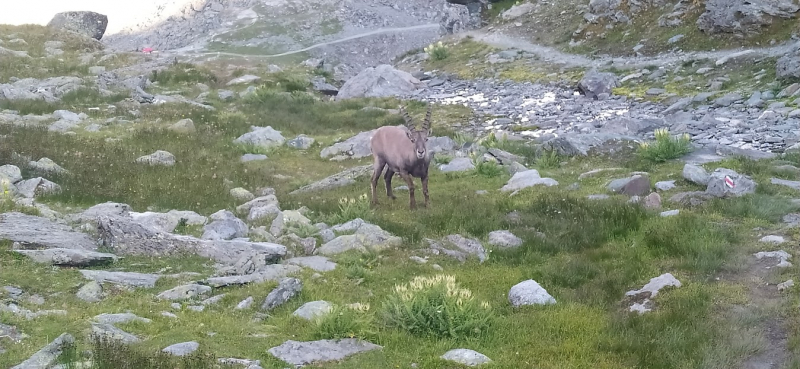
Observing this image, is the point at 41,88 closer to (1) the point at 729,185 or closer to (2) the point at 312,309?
(2) the point at 312,309

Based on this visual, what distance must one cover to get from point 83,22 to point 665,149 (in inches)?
2007

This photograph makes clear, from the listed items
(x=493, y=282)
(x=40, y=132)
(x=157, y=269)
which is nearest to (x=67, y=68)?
(x=40, y=132)

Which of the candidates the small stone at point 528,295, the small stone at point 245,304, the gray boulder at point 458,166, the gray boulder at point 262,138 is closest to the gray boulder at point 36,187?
the small stone at point 245,304

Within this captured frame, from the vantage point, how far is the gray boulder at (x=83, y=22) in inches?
2101

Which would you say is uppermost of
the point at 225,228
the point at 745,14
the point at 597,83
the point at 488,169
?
the point at 225,228

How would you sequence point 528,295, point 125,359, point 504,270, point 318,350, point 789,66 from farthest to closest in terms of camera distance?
point 789,66, point 504,270, point 528,295, point 318,350, point 125,359

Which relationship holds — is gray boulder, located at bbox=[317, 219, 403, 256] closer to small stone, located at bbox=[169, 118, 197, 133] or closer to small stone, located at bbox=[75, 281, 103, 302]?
small stone, located at bbox=[75, 281, 103, 302]

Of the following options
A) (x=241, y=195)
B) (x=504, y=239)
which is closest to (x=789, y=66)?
(x=504, y=239)

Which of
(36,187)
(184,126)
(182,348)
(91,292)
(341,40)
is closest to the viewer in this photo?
(182,348)

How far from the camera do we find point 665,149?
636 inches

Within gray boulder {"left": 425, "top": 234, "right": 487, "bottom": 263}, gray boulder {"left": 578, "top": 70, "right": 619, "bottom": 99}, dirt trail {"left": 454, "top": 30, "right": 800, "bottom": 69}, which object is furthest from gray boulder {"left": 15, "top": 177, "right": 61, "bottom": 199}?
dirt trail {"left": 454, "top": 30, "right": 800, "bottom": 69}

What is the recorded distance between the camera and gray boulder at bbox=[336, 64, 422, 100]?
115 feet

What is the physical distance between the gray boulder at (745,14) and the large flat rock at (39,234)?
84.8 feet

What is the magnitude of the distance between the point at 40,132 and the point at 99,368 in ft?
52.5
